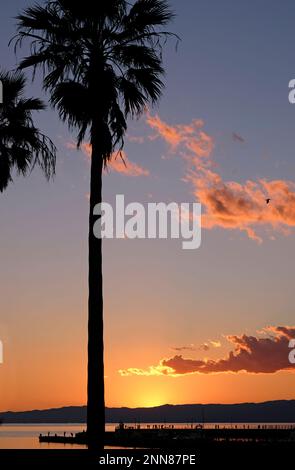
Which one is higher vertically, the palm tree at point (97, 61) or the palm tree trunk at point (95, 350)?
the palm tree at point (97, 61)

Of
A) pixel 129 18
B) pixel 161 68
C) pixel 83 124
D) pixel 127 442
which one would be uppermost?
pixel 129 18

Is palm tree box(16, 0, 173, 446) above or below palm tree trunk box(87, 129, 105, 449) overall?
above

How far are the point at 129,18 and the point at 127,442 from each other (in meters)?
112

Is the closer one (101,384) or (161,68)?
(101,384)

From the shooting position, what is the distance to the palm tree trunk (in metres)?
→ 21.4

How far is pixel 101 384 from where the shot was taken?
21703 mm

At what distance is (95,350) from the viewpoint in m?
21.7

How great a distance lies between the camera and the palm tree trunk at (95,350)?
21391mm
